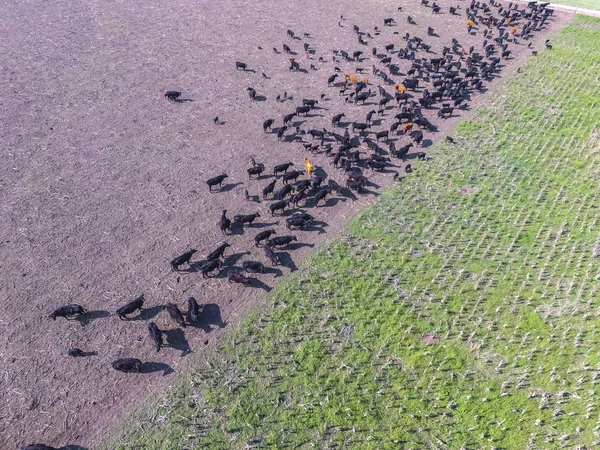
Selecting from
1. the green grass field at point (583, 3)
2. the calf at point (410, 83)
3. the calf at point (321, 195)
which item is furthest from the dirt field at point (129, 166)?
the green grass field at point (583, 3)

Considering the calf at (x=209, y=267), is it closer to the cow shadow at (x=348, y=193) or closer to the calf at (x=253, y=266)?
the calf at (x=253, y=266)

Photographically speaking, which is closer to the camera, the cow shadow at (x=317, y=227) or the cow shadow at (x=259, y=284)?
the cow shadow at (x=259, y=284)

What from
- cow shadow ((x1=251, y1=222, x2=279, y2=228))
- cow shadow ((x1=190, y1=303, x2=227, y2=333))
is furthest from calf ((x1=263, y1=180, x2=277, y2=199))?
cow shadow ((x1=190, y1=303, x2=227, y2=333))

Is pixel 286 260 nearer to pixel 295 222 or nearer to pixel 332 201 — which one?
pixel 295 222

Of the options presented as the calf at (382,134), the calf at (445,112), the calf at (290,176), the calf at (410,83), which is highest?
the calf at (410,83)

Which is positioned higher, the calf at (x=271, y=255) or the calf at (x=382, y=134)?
the calf at (x=382, y=134)

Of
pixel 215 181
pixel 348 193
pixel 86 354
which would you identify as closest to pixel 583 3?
pixel 348 193

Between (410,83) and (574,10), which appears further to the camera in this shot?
(574,10)
